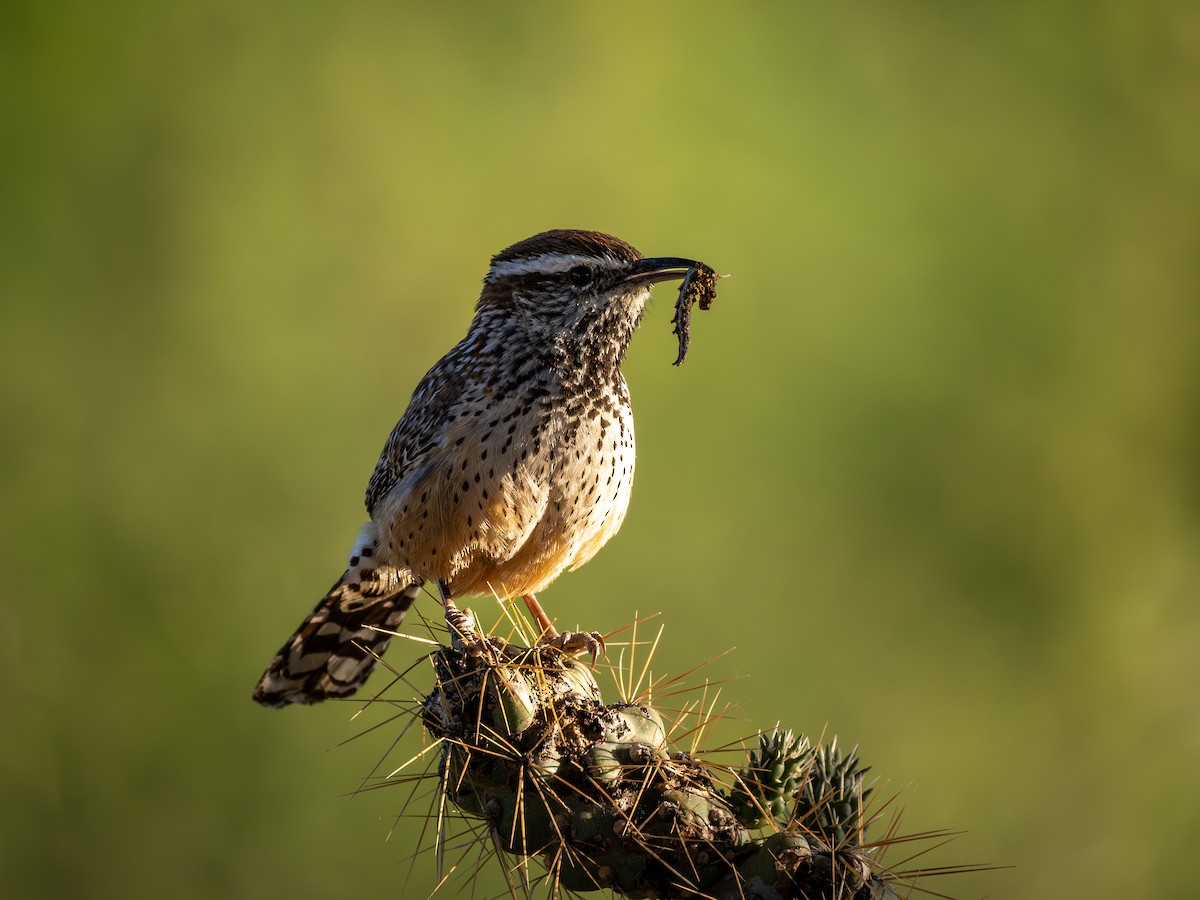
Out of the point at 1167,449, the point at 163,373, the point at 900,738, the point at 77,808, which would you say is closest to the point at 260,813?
the point at 77,808

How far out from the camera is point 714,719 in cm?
186

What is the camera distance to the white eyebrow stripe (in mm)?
2506

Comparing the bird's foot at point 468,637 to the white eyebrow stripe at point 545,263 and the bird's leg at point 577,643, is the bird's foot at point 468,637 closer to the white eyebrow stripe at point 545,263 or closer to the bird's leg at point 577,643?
the bird's leg at point 577,643

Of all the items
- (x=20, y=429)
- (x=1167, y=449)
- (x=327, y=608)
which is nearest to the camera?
(x=327, y=608)

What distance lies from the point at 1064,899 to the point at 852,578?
1.78 m

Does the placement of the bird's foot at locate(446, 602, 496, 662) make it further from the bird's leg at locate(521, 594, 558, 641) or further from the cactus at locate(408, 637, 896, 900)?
the bird's leg at locate(521, 594, 558, 641)

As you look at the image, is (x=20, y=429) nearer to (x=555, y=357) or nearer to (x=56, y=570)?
(x=56, y=570)

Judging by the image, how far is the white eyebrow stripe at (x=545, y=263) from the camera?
2.51 m

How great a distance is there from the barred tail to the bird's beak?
111 centimetres

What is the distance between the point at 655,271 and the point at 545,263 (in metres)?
0.27

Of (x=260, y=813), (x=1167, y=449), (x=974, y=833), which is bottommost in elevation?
(x=260, y=813)

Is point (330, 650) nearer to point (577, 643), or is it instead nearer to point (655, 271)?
point (577, 643)

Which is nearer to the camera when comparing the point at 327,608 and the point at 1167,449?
the point at 327,608

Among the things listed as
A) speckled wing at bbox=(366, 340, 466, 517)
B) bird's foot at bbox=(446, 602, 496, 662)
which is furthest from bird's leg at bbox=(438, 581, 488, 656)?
speckled wing at bbox=(366, 340, 466, 517)
